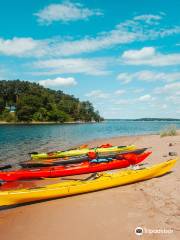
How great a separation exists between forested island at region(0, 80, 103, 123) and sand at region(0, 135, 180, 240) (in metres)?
96.8

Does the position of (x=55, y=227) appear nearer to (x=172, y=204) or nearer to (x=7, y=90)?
(x=172, y=204)

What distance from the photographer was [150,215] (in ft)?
26.4

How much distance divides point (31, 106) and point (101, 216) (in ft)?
333

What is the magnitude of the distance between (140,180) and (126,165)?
3830 millimetres

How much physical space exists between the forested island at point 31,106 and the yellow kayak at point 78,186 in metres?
95.5

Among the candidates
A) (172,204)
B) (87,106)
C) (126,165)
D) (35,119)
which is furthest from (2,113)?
(172,204)

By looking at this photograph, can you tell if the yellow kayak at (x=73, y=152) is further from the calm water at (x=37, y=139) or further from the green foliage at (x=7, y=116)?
the green foliage at (x=7, y=116)

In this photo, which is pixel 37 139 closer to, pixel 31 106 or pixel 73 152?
pixel 73 152

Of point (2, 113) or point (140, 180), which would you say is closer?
point (140, 180)

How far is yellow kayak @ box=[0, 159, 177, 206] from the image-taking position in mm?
9383

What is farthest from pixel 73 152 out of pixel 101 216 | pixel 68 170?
pixel 101 216

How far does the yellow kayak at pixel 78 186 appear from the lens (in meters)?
9.38
